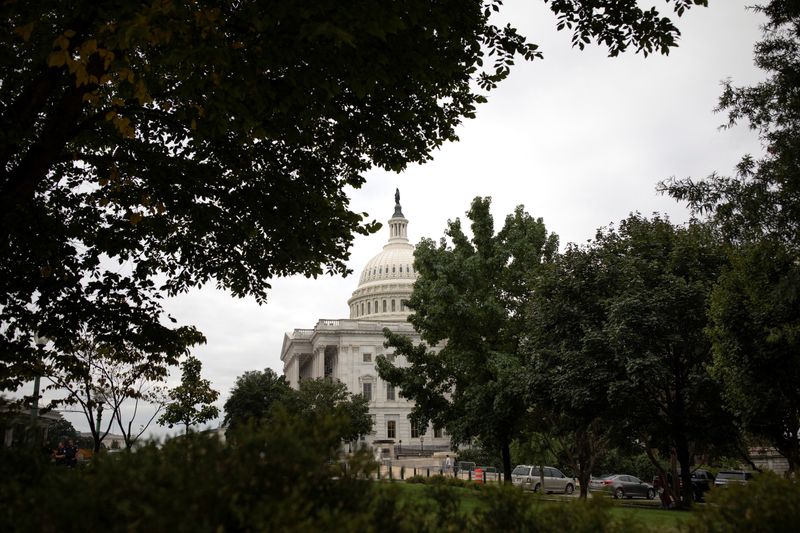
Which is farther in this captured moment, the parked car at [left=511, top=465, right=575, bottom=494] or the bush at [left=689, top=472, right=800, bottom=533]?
the parked car at [left=511, top=465, right=575, bottom=494]

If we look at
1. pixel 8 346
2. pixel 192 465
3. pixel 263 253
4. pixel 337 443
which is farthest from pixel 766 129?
pixel 8 346

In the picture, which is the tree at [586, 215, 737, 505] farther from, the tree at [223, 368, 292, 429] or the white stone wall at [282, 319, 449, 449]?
the white stone wall at [282, 319, 449, 449]

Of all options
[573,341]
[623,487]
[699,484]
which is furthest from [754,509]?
[623,487]

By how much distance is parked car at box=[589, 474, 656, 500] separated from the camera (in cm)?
4019

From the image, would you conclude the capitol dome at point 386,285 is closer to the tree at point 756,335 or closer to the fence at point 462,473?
the fence at point 462,473

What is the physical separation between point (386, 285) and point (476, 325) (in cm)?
9170

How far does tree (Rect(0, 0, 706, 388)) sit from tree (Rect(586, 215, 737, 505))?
405 inches

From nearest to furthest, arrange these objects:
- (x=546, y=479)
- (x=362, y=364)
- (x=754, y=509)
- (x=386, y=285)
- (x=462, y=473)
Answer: (x=754, y=509) < (x=546, y=479) < (x=462, y=473) < (x=362, y=364) < (x=386, y=285)

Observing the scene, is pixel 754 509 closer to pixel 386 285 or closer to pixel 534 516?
pixel 534 516

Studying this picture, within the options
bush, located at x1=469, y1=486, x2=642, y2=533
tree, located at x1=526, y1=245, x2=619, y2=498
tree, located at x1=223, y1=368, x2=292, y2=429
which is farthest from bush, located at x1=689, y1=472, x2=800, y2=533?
tree, located at x1=223, y1=368, x2=292, y2=429

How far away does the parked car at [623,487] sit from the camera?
40188 millimetres

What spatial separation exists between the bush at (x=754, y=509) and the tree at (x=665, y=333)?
13.1 metres

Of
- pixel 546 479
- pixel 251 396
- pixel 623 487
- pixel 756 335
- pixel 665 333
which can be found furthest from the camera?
pixel 251 396

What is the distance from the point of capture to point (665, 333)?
20.5m
